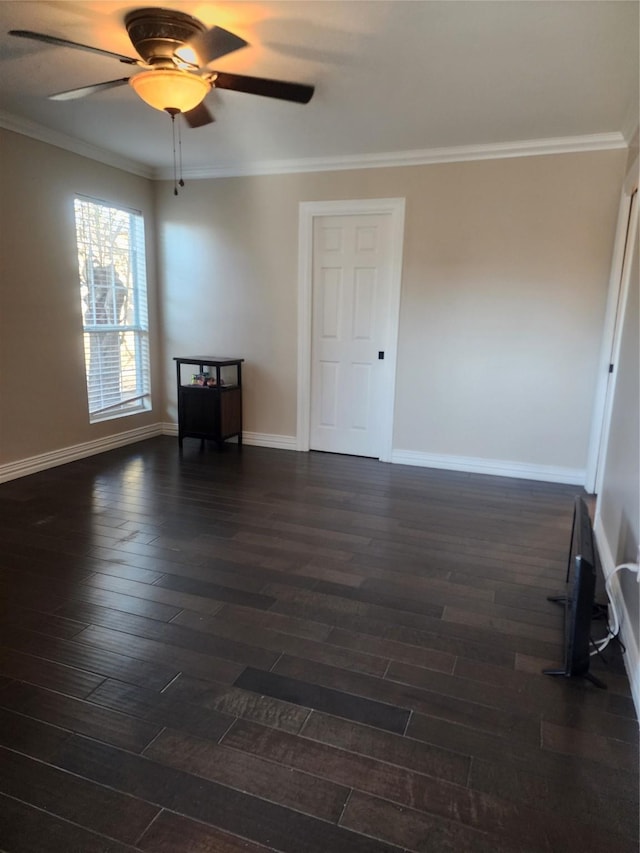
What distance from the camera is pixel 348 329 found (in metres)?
4.71

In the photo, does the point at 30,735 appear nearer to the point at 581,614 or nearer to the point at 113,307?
the point at 581,614

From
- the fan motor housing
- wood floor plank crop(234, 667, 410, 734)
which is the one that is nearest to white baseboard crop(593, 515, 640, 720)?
wood floor plank crop(234, 667, 410, 734)

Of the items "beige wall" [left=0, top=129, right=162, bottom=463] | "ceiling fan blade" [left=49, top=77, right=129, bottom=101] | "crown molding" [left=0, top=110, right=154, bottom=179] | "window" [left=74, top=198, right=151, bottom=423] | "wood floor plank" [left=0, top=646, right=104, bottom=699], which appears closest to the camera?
"wood floor plank" [left=0, top=646, right=104, bottom=699]

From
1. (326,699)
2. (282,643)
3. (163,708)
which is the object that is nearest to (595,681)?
(326,699)

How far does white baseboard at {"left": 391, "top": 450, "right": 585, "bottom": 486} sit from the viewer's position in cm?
420

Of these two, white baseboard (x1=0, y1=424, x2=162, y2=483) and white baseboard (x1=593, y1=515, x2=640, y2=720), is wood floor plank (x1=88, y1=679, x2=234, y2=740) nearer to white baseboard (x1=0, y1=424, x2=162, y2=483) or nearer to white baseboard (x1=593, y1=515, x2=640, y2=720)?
white baseboard (x1=593, y1=515, x2=640, y2=720)

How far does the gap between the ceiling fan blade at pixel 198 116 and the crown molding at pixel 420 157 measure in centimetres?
174

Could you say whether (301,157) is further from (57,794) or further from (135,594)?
(57,794)

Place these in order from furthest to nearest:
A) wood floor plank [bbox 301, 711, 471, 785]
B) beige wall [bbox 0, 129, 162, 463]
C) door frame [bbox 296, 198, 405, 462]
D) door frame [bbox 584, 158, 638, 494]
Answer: door frame [bbox 296, 198, 405, 462] → beige wall [bbox 0, 129, 162, 463] → door frame [bbox 584, 158, 638, 494] → wood floor plank [bbox 301, 711, 471, 785]

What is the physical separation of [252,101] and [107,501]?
9.10 feet

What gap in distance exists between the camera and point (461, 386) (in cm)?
438

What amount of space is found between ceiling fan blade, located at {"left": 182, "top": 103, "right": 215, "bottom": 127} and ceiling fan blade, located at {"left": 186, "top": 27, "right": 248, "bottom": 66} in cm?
45

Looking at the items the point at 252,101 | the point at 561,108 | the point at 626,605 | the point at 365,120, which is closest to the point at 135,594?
the point at 626,605

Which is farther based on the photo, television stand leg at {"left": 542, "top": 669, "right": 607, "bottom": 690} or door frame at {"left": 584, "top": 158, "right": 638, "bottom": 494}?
door frame at {"left": 584, "top": 158, "right": 638, "bottom": 494}
